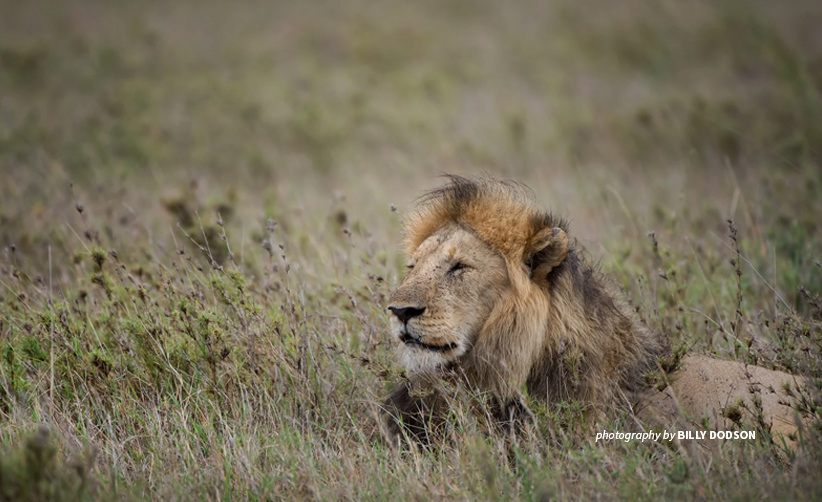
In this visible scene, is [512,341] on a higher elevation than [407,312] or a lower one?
lower

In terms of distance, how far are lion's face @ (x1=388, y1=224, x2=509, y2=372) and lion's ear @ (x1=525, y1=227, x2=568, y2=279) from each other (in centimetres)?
14

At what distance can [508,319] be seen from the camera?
11.7 ft

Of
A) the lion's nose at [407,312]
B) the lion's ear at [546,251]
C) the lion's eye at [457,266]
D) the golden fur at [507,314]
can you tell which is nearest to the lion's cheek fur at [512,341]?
the golden fur at [507,314]

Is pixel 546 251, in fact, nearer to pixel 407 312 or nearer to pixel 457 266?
pixel 457 266

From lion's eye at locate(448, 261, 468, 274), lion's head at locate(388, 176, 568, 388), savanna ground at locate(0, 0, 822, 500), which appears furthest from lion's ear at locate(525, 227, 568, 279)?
savanna ground at locate(0, 0, 822, 500)

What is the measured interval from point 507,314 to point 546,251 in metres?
0.36

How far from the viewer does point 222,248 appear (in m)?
6.57

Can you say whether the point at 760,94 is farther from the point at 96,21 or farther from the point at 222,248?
the point at 96,21

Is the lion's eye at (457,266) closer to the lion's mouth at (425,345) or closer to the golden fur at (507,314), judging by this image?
the golden fur at (507,314)

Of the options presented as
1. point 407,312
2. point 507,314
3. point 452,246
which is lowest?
point 507,314

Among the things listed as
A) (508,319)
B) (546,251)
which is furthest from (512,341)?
(546,251)

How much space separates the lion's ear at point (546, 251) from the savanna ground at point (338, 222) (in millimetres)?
710

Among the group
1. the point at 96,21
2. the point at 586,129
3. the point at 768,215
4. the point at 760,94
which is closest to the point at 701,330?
the point at 768,215

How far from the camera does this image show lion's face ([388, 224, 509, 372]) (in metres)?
3.45
